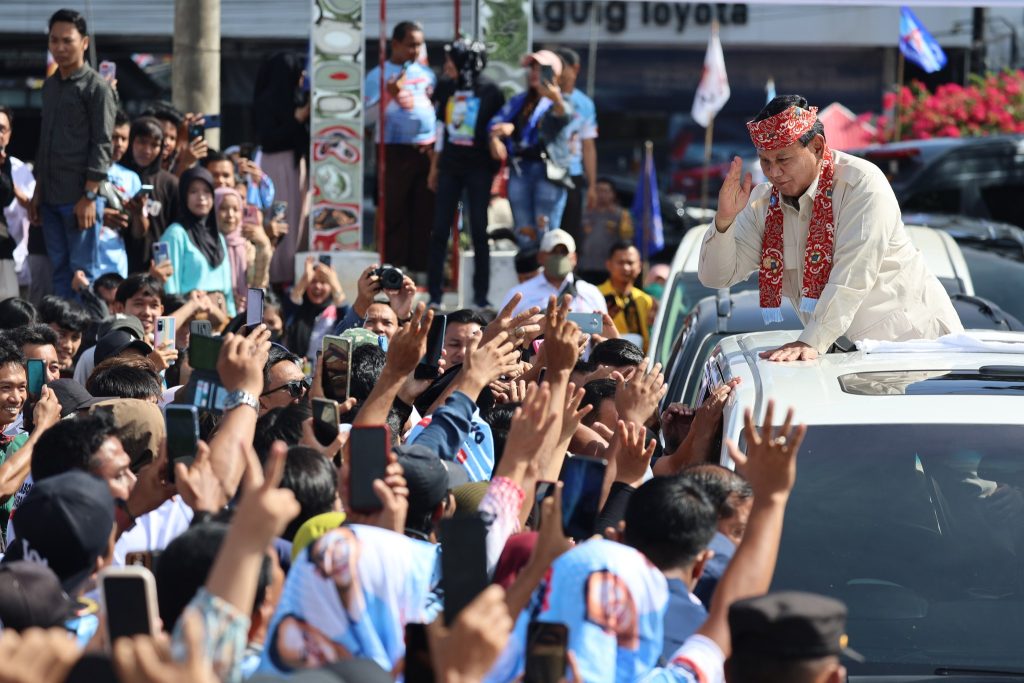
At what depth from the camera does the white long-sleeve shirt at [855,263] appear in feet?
18.4

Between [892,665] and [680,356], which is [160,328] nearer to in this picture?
[680,356]

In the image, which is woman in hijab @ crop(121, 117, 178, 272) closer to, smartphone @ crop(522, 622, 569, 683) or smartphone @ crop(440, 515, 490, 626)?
smartphone @ crop(440, 515, 490, 626)

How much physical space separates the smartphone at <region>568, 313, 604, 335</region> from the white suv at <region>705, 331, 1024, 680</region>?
2188mm

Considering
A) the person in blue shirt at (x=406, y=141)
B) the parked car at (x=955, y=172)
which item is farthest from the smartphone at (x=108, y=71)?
the parked car at (x=955, y=172)

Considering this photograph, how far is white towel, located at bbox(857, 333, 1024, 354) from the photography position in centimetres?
535

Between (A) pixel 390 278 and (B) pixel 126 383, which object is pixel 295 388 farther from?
(A) pixel 390 278

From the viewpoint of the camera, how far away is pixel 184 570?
3445mm

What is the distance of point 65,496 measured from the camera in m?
3.75

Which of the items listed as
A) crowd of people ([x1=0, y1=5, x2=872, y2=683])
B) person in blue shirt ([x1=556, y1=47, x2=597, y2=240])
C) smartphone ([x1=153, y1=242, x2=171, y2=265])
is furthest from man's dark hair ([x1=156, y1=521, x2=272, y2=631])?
person in blue shirt ([x1=556, y1=47, x2=597, y2=240])

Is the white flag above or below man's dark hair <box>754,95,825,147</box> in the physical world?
above

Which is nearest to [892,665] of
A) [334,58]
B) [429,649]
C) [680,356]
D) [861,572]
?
[861,572]

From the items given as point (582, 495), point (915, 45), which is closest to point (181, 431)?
point (582, 495)

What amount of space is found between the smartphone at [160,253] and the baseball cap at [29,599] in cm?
599

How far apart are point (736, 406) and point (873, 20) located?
27813 mm
